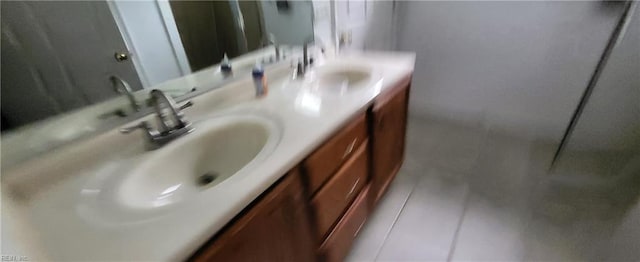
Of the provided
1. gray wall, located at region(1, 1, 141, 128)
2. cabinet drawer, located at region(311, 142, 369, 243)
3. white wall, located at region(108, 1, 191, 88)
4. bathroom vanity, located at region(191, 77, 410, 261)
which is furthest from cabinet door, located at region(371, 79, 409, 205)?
gray wall, located at region(1, 1, 141, 128)

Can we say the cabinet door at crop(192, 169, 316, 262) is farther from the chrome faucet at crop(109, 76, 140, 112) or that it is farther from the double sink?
the chrome faucet at crop(109, 76, 140, 112)

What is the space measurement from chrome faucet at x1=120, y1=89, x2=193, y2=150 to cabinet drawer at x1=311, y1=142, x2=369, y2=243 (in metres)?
0.45

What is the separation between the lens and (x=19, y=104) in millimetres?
680

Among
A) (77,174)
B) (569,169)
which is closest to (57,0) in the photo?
(77,174)

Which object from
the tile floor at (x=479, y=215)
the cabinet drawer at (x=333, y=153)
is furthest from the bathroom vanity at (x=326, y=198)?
the tile floor at (x=479, y=215)

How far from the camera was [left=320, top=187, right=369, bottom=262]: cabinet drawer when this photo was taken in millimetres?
1034

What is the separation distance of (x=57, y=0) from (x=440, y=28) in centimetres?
203

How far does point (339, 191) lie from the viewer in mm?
1010

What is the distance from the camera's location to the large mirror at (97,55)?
68 centimetres

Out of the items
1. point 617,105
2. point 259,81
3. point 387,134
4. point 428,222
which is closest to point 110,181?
point 259,81

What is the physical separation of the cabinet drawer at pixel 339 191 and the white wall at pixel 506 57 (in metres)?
1.36

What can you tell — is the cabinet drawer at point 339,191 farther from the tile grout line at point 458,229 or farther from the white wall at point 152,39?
the white wall at point 152,39

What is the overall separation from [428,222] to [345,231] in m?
0.56

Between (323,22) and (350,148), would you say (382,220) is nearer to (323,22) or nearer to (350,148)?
(350,148)
